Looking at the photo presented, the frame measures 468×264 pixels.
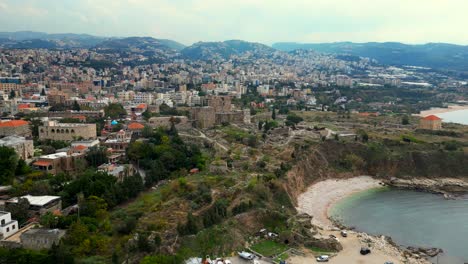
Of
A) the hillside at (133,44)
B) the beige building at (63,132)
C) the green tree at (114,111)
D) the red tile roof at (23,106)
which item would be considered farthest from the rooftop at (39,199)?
the hillside at (133,44)

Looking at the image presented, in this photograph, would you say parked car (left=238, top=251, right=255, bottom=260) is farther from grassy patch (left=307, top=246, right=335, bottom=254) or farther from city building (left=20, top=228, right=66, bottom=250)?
city building (left=20, top=228, right=66, bottom=250)

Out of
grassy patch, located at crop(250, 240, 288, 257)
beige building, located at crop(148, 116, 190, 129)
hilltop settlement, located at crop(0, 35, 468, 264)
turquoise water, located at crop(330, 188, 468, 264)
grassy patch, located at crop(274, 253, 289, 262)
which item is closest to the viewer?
hilltop settlement, located at crop(0, 35, 468, 264)

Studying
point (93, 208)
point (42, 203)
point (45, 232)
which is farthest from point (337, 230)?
point (42, 203)

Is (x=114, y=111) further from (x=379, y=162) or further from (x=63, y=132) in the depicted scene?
(x=379, y=162)

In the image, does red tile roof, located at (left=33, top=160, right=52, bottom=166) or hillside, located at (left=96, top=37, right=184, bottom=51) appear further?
hillside, located at (left=96, top=37, right=184, bottom=51)

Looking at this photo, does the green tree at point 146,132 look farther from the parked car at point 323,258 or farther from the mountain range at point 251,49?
the mountain range at point 251,49

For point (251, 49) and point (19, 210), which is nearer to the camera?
point (19, 210)

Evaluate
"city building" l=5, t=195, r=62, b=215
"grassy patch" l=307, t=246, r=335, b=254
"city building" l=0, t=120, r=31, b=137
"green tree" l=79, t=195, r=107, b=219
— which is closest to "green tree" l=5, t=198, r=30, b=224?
"city building" l=5, t=195, r=62, b=215
